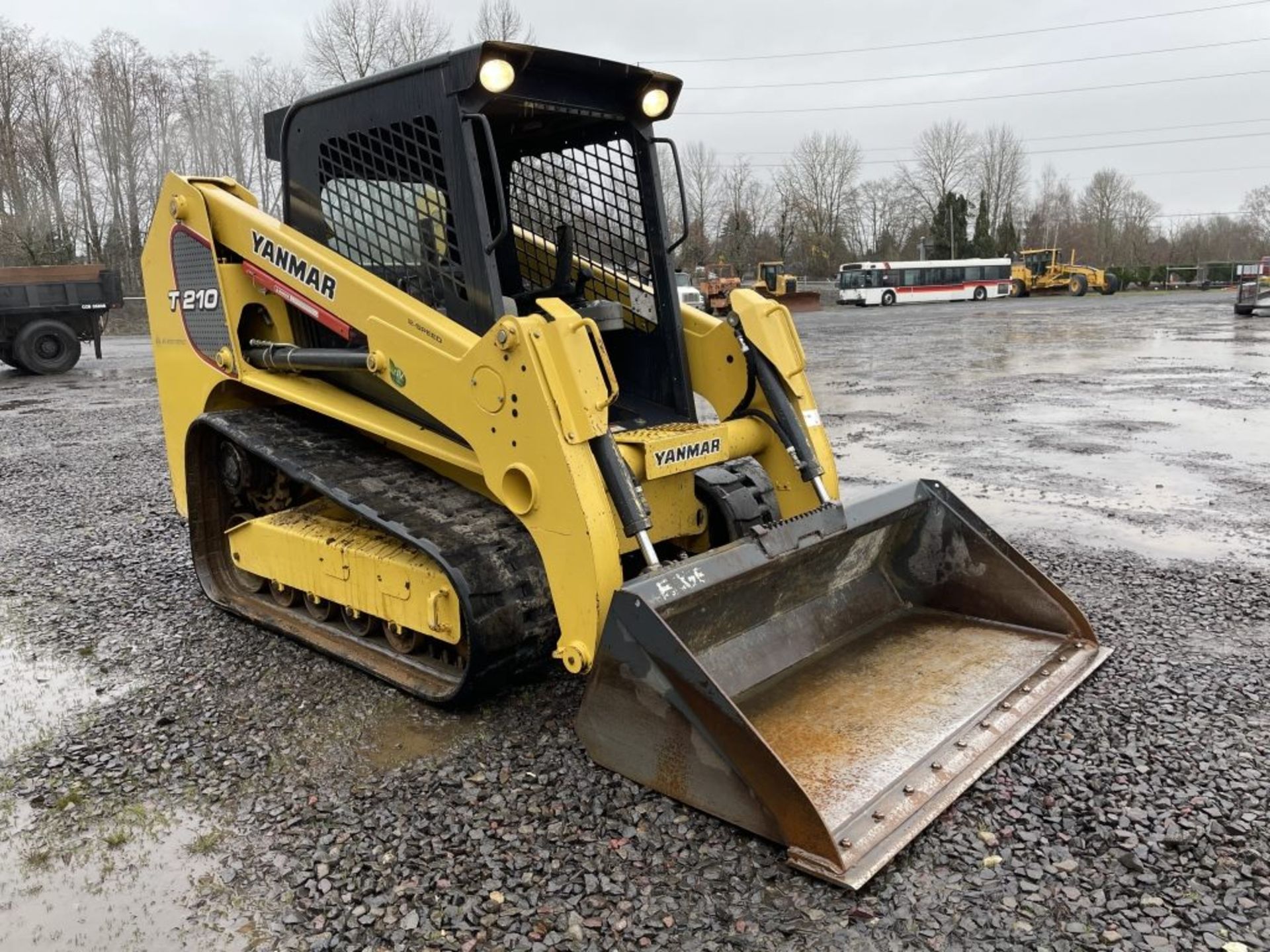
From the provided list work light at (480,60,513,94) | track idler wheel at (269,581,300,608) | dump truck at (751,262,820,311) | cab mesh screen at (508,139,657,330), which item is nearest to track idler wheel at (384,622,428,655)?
track idler wheel at (269,581,300,608)

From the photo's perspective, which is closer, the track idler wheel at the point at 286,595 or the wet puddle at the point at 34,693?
the wet puddle at the point at 34,693

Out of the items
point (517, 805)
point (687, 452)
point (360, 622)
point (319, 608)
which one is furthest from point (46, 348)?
point (517, 805)

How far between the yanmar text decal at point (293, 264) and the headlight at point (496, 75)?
106 cm

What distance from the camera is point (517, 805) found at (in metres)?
3.15

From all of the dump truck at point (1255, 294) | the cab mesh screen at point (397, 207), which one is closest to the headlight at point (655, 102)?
the cab mesh screen at point (397, 207)

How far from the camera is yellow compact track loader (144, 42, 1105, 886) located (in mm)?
3189

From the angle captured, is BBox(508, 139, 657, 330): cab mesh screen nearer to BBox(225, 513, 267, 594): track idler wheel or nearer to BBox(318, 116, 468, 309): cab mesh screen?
BBox(318, 116, 468, 309): cab mesh screen

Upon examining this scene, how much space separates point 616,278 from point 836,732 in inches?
91.0

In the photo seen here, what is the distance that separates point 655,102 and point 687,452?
152 cm

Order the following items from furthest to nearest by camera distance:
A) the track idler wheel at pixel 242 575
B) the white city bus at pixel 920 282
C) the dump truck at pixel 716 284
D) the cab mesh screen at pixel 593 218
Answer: the white city bus at pixel 920 282
the dump truck at pixel 716 284
the track idler wheel at pixel 242 575
the cab mesh screen at pixel 593 218

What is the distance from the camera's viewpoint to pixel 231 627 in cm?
484

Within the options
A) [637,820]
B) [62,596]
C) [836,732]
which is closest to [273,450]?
[62,596]

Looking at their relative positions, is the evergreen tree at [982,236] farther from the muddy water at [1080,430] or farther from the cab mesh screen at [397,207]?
the cab mesh screen at [397,207]

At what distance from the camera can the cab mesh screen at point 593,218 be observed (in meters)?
4.52
